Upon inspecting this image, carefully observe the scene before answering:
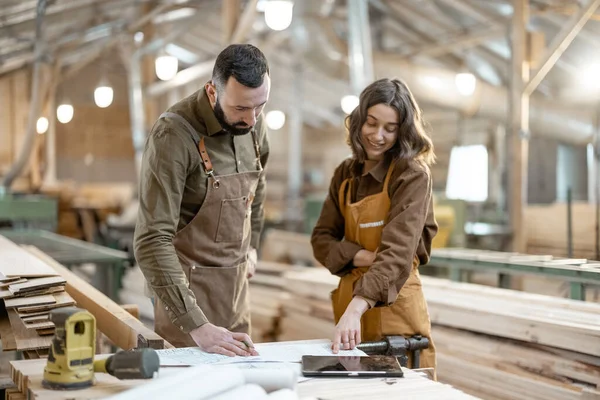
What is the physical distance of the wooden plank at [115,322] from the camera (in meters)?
2.35

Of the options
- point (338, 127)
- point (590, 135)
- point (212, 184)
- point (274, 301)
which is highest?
point (338, 127)

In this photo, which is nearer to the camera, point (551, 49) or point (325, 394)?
point (325, 394)

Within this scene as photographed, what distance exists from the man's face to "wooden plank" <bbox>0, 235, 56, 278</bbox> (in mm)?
1113

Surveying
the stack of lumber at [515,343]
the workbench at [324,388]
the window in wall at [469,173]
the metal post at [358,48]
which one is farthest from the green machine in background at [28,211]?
the window in wall at [469,173]

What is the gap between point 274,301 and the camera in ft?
17.2

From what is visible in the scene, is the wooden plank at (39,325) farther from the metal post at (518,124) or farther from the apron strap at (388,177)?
the metal post at (518,124)

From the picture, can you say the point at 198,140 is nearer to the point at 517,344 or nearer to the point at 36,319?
Result: the point at 36,319

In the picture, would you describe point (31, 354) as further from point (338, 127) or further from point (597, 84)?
point (338, 127)

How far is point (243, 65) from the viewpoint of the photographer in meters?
2.31

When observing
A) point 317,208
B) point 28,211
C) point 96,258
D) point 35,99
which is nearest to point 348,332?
point 96,258

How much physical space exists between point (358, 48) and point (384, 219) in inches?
190

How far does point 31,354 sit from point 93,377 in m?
0.85

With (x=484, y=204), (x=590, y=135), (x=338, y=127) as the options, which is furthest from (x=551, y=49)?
(x=338, y=127)

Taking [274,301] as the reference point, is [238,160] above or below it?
above
